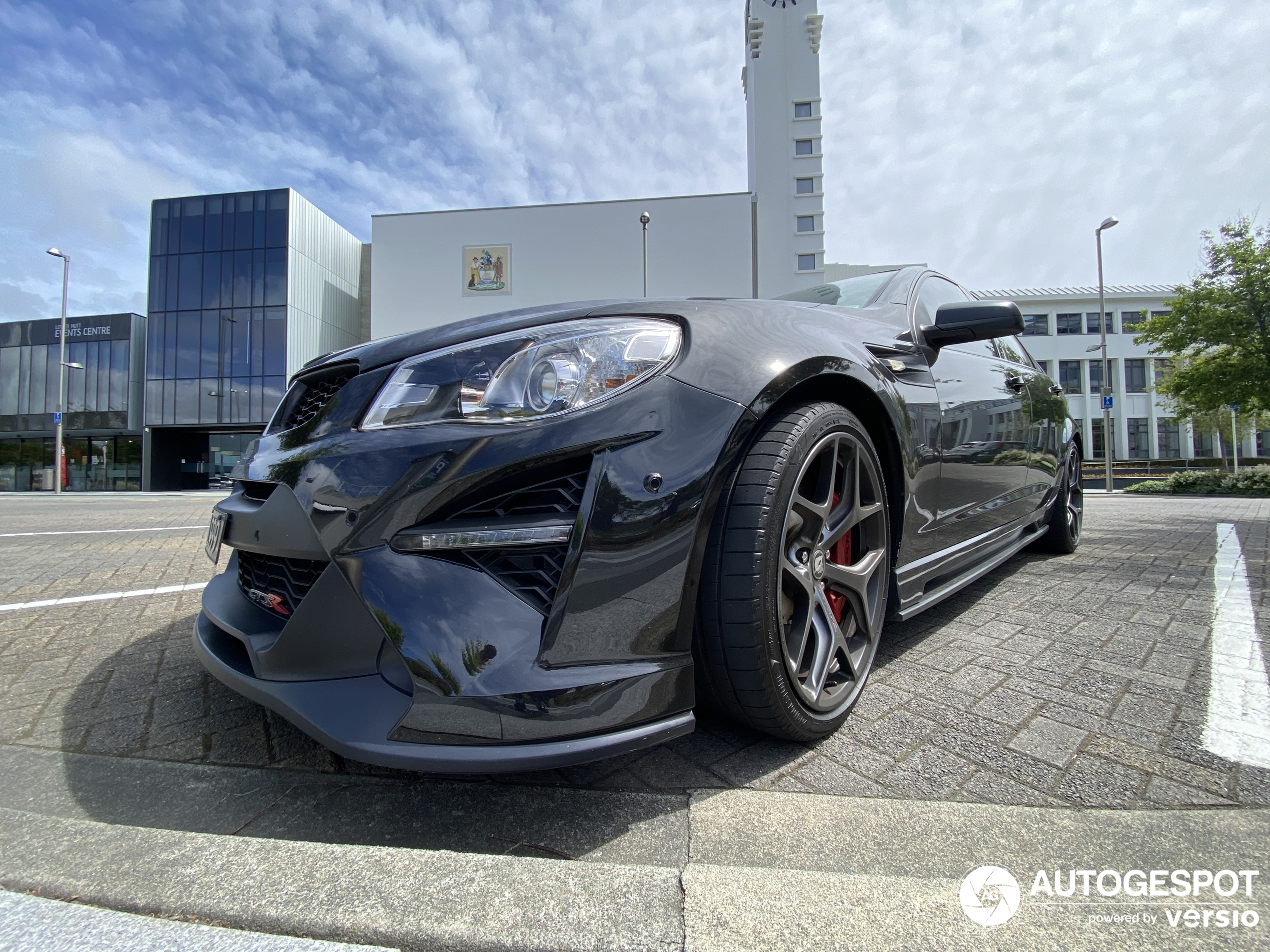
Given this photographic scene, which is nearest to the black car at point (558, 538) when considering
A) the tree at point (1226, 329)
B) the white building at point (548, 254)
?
the tree at point (1226, 329)

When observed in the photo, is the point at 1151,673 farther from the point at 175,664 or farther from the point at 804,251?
the point at 804,251

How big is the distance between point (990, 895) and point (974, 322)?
1788 mm

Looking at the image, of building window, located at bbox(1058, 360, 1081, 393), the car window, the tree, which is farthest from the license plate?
building window, located at bbox(1058, 360, 1081, 393)

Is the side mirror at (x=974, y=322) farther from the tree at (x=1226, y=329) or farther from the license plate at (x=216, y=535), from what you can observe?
the tree at (x=1226, y=329)

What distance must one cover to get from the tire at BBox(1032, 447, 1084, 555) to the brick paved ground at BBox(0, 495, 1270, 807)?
0.86m

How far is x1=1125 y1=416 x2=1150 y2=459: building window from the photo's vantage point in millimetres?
46406

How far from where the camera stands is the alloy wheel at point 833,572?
1.56 metres

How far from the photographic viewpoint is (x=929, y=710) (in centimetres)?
180

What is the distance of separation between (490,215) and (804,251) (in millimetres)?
18432

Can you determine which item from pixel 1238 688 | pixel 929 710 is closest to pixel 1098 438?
pixel 1238 688

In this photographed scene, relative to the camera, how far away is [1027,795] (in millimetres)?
1358

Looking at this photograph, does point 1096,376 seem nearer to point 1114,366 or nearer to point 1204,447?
point 1114,366

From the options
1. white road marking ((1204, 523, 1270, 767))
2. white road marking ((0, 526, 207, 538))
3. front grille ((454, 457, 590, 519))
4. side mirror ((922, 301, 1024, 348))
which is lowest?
white road marking ((1204, 523, 1270, 767))

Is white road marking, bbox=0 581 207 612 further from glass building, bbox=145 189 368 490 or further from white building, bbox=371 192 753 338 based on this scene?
white building, bbox=371 192 753 338
